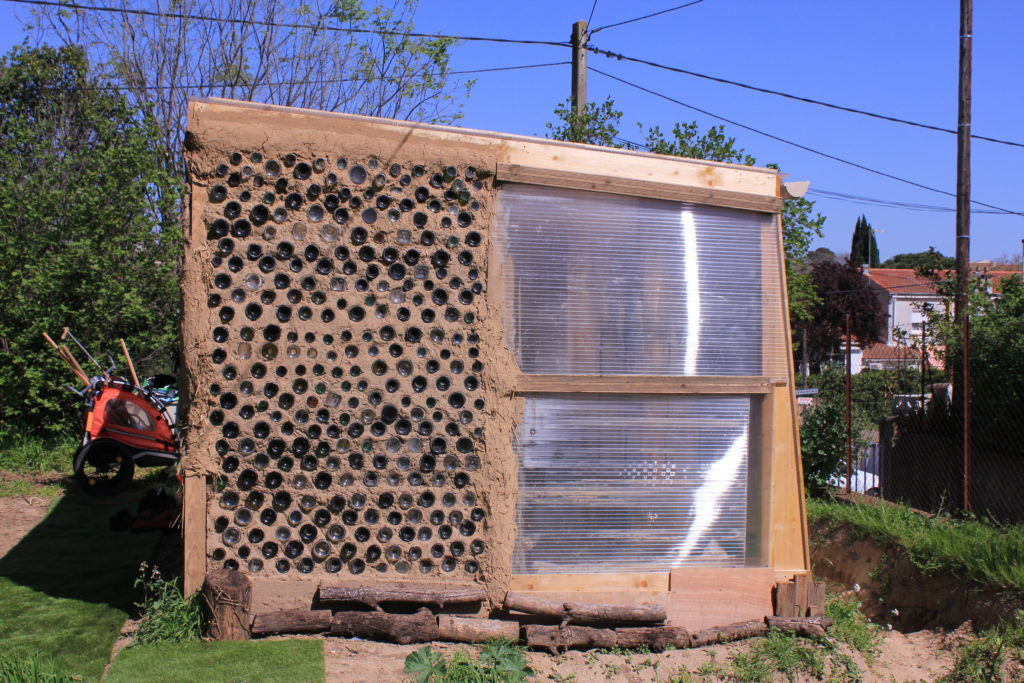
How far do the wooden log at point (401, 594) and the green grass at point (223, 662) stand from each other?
0.29m

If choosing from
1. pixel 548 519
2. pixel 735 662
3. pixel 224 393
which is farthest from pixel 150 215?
pixel 735 662

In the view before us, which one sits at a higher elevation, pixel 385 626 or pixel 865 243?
pixel 865 243

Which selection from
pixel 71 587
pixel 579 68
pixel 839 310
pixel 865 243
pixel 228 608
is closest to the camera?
pixel 228 608

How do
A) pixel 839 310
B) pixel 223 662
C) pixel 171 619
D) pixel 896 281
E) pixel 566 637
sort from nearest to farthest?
pixel 223 662
pixel 171 619
pixel 566 637
pixel 839 310
pixel 896 281

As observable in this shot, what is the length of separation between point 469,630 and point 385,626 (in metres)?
0.49

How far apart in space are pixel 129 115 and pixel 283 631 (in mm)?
10832

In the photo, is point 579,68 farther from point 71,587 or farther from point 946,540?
point 71,587

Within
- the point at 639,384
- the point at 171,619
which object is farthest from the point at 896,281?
the point at 171,619

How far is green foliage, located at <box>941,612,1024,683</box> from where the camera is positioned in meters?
4.90

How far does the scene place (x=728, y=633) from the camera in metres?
5.49

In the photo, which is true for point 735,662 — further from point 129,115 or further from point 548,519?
point 129,115

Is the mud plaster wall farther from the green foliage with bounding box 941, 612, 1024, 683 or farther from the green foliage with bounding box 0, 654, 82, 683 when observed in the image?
the green foliage with bounding box 941, 612, 1024, 683

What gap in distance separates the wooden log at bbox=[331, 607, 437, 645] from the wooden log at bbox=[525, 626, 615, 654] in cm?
60

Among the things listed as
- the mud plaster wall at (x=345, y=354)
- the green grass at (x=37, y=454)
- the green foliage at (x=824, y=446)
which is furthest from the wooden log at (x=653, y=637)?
the green grass at (x=37, y=454)
